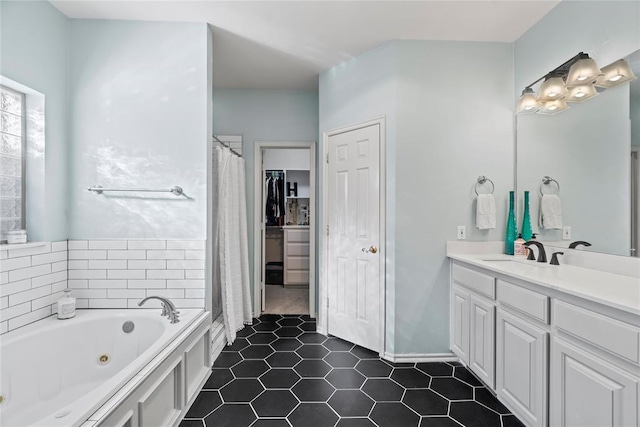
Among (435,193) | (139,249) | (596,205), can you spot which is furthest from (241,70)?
(596,205)

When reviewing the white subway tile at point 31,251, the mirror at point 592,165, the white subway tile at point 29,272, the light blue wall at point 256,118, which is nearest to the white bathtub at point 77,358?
the white subway tile at point 29,272

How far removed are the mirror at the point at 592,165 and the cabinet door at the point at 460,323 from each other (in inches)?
29.0

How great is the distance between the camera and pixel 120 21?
2.23 m

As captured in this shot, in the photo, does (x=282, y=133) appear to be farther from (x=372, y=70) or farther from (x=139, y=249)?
(x=139, y=249)

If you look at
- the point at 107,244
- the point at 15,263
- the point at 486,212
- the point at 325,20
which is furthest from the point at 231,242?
the point at 486,212

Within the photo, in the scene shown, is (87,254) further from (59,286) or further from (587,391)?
(587,391)

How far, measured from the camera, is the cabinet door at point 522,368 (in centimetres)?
149

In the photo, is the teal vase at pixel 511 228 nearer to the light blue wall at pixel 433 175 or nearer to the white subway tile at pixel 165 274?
the light blue wall at pixel 433 175

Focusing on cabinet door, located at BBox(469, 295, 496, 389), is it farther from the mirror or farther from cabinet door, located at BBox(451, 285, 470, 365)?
the mirror

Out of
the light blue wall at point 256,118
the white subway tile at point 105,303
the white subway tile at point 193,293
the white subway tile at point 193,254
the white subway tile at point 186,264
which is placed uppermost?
the light blue wall at point 256,118

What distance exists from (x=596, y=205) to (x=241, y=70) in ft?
10.2

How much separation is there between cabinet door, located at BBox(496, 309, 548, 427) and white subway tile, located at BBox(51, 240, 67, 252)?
9.81ft

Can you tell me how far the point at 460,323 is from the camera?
229 centimetres

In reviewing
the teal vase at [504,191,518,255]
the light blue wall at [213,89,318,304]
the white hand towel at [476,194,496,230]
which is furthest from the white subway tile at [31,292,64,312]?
the teal vase at [504,191,518,255]
